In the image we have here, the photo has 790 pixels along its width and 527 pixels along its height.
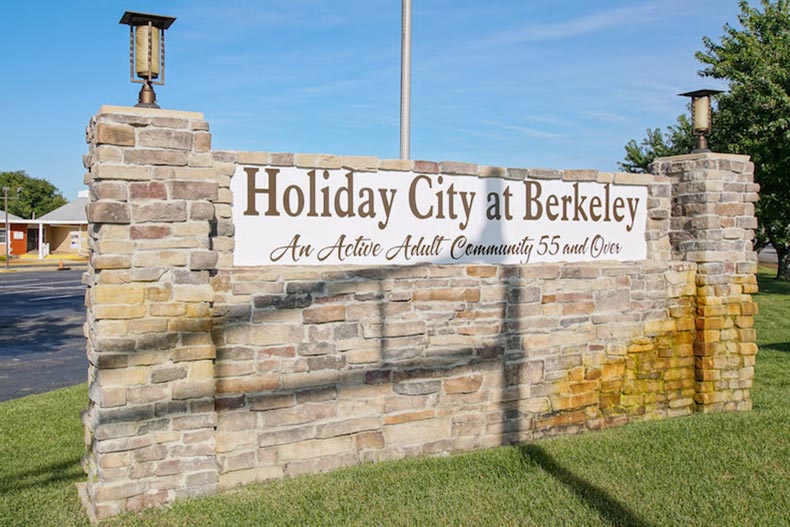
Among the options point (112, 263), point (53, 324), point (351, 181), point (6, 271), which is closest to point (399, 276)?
point (351, 181)

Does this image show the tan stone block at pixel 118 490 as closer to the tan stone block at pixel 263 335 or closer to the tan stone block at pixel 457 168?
the tan stone block at pixel 263 335

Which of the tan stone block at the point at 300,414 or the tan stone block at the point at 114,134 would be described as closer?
the tan stone block at the point at 114,134

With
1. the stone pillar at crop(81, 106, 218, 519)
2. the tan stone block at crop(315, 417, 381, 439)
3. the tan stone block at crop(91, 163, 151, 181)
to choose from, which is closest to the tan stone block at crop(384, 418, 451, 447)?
the tan stone block at crop(315, 417, 381, 439)

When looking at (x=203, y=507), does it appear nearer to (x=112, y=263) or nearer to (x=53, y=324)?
(x=112, y=263)

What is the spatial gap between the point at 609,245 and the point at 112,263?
477cm

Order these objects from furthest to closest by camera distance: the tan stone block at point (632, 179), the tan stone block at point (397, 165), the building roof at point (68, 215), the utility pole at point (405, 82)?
the building roof at point (68, 215), the utility pole at point (405, 82), the tan stone block at point (632, 179), the tan stone block at point (397, 165)

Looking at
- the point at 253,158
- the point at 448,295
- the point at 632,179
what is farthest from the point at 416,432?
the point at 632,179

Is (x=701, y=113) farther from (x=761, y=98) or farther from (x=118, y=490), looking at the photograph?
(x=761, y=98)

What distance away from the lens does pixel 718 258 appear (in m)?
7.53

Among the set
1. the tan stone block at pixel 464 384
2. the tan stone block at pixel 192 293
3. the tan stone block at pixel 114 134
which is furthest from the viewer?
the tan stone block at pixel 464 384

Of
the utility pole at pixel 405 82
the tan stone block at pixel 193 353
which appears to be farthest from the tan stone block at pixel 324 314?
the utility pole at pixel 405 82

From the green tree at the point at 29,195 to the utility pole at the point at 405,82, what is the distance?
65.4 meters

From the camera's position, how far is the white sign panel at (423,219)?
5.56 metres

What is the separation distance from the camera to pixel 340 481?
5.27 meters
